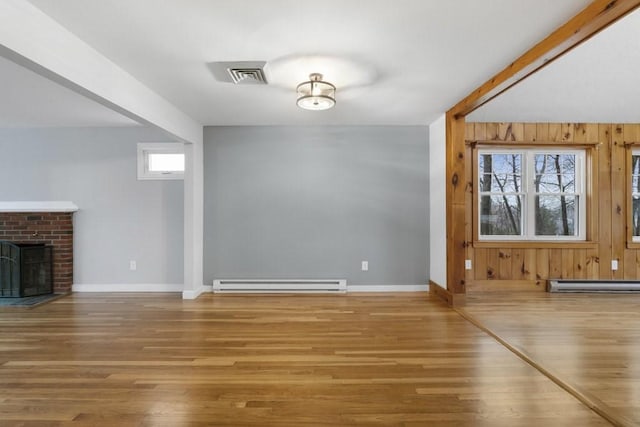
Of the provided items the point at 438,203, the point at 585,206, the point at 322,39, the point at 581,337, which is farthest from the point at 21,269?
the point at 585,206

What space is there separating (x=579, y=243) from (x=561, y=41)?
3478 millimetres

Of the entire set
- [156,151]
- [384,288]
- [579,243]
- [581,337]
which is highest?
[156,151]

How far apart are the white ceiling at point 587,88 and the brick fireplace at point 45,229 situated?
5.72 meters

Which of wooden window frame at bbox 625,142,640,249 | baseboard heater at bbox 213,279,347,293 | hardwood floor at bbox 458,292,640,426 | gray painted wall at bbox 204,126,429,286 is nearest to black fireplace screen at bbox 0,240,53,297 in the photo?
gray painted wall at bbox 204,126,429,286

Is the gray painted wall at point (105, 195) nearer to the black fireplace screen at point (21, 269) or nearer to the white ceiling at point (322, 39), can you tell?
the black fireplace screen at point (21, 269)

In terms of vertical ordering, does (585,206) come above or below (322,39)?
below

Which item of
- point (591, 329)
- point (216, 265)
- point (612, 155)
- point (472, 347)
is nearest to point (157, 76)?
point (216, 265)

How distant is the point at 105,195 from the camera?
437cm

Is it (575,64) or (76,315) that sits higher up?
(575,64)

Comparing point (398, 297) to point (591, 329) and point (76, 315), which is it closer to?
point (591, 329)

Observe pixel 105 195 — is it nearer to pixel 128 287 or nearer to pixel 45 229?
pixel 45 229

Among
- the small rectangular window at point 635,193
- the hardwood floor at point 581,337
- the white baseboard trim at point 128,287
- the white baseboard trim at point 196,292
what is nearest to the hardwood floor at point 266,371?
the hardwood floor at point 581,337

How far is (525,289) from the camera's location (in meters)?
4.35

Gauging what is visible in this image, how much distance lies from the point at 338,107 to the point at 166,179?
2.59 metres
